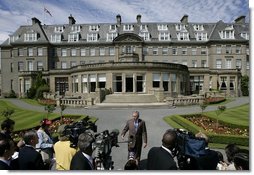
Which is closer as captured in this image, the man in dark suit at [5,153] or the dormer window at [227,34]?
the man in dark suit at [5,153]

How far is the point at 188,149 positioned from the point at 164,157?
2.31 m

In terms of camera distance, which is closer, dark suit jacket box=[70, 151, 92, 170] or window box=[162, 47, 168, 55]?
dark suit jacket box=[70, 151, 92, 170]

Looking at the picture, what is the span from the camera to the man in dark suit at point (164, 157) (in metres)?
5.08

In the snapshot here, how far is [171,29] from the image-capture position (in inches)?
2338

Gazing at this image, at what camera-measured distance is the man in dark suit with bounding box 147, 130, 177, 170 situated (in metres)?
5.08

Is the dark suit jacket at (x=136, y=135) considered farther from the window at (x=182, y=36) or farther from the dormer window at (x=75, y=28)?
the dormer window at (x=75, y=28)

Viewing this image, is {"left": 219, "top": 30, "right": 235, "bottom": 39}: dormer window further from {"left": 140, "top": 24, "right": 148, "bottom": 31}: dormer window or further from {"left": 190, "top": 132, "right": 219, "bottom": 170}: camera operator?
{"left": 190, "top": 132, "right": 219, "bottom": 170}: camera operator

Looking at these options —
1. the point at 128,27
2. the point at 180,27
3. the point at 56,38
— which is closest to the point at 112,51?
the point at 128,27

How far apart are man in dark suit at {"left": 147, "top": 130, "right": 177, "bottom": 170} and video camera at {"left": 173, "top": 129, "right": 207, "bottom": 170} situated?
189 cm

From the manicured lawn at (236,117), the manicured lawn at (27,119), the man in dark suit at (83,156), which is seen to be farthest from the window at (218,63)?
the man in dark suit at (83,156)

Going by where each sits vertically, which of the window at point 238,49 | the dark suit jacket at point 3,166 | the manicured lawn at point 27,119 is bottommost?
the manicured lawn at point 27,119

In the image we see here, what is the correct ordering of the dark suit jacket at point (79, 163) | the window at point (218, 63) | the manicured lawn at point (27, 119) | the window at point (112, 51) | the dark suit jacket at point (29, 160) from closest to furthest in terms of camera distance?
the dark suit jacket at point (79, 163) < the dark suit jacket at point (29, 160) < the manicured lawn at point (27, 119) < the window at point (218, 63) < the window at point (112, 51)

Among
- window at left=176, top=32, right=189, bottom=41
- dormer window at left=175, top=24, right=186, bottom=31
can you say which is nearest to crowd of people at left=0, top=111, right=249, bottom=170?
window at left=176, top=32, right=189, bottom=41

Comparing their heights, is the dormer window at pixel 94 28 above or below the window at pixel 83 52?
above
